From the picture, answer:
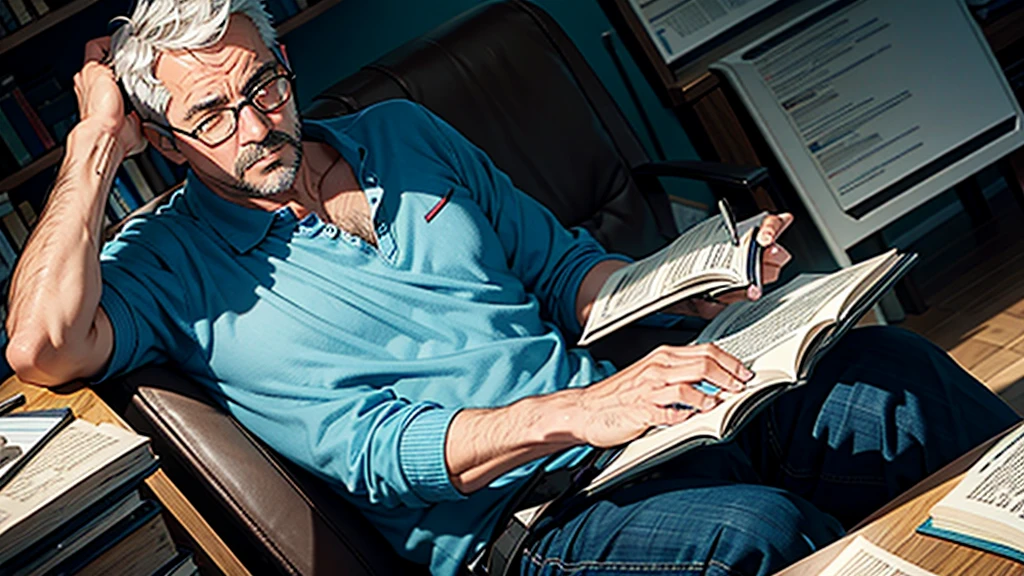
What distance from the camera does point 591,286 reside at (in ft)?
5.93

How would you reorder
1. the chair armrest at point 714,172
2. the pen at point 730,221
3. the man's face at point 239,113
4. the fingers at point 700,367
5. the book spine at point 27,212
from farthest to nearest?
the book spine at point 27,212 → the chair armrest at point 714,172 → the man's face at point 239,113 → the pen at point 730,221 → the fingers at point 700,367

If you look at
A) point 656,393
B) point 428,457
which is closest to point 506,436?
point 428,457

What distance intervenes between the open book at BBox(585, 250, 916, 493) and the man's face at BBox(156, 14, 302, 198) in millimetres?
641

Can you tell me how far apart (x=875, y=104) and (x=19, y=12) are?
72.0 inches

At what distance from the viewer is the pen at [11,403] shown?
1582 millimetres

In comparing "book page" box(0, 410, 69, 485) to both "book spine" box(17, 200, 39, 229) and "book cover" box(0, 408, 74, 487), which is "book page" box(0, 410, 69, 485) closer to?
"book cover" box(0, 408, 74, 487)

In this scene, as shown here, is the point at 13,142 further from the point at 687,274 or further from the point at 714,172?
the point at 687,274

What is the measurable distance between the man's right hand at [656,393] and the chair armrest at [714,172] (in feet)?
2.72

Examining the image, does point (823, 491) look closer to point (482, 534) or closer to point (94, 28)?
point (482, 534)

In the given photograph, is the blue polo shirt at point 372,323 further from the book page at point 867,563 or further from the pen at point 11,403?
the book page at point 867,563

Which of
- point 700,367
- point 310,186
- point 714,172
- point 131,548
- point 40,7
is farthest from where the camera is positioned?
point 40,7

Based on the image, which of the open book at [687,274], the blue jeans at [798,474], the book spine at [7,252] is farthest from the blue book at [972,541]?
the book spine at [7,252]

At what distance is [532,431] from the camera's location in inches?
56.0

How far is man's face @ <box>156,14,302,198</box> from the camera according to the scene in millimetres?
1628
